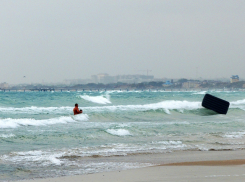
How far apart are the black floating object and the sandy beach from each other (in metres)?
18.2

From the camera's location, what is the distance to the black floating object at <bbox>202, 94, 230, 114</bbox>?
27.5 meters

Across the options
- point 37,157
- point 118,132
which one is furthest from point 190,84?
point 37,157

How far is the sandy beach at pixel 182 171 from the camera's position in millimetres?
6904

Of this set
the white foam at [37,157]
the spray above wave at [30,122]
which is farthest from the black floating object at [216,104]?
the white foam at [37,157]

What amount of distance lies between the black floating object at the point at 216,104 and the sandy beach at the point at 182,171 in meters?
18.2

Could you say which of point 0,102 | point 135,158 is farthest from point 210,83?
point 135,158

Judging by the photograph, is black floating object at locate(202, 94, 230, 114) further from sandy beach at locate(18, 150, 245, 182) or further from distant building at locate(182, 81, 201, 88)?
distant building at locate(182, 81, 201, 88)

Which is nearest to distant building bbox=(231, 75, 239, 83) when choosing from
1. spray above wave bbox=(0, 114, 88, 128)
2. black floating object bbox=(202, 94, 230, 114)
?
black floating object bbox=(202, 94, 230, 114)

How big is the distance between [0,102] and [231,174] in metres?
33.9

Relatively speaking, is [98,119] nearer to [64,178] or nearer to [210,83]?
[64,178]

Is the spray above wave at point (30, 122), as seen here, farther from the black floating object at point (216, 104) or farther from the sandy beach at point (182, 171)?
the black floating object at point (216, 104)

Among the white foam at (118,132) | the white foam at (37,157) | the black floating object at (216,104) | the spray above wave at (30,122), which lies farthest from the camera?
the black floating object at (216,104)

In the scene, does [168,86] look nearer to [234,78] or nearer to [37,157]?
[234,78]

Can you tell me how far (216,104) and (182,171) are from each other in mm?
21500
